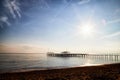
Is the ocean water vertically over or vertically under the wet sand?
under

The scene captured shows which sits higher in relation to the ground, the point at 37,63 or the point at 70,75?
the point at 70,75

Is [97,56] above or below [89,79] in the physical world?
below

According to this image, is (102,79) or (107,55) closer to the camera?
(102,79)

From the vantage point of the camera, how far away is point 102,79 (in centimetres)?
865

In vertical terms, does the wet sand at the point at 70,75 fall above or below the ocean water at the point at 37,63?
above

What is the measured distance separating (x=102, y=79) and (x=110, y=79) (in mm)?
454

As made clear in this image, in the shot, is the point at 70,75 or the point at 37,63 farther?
the point at 37,63

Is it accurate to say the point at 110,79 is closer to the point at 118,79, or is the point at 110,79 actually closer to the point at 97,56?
the point at 118,79

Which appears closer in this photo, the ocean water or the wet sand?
the wet sand

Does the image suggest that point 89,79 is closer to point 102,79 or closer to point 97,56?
point 102,79

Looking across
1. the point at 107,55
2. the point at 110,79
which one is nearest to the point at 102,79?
the point at 110,79

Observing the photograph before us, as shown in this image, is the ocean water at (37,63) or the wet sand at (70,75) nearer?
the wet sand at (70,75)

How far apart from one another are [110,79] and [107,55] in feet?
272

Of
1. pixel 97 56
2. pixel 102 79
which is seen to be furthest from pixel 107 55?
pixel 102 79
